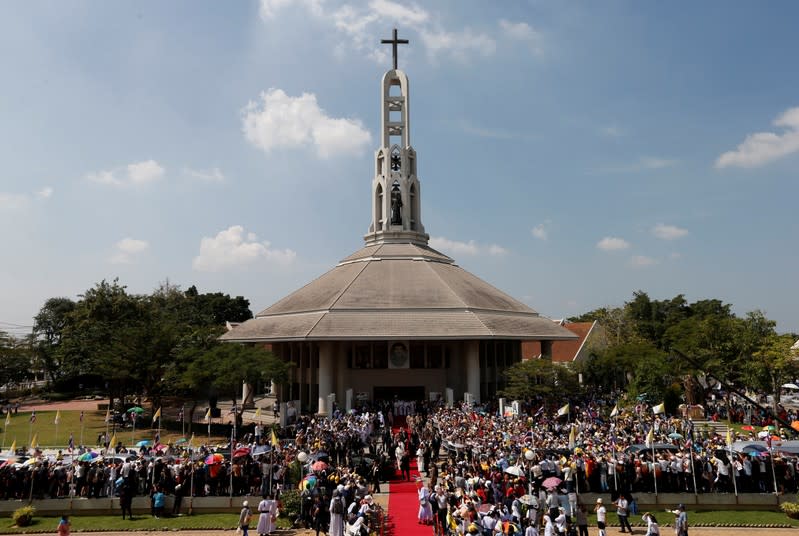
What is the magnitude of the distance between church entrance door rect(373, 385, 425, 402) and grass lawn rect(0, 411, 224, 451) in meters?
11.6

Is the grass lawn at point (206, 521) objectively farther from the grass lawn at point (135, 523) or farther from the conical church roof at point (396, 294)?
the conical church roof at point (396, 294)

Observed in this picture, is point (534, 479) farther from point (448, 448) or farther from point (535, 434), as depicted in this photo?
point (448, 448)

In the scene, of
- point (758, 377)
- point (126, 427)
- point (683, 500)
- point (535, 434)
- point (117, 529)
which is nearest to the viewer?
point (117, 529)

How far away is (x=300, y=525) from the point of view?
58.5 feet

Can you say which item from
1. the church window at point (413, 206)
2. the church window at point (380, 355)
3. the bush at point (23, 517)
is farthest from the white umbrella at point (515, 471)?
the church window at point (413, 206)

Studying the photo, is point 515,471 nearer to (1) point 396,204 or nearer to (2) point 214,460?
(2) point 214,460

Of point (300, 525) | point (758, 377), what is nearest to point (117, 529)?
point (300, 525)

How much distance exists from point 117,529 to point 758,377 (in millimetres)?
38434

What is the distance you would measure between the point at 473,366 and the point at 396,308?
6344 mm

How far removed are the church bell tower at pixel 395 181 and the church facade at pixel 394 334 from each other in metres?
4.93

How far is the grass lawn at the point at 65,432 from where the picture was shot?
31.2 m

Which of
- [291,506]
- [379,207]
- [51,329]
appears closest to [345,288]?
[379,207]

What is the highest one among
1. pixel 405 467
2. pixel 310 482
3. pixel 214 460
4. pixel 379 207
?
pixel 379 207

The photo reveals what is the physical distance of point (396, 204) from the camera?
50.8m
